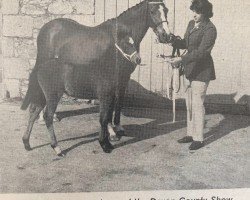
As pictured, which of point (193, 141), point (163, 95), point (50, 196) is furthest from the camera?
point (163, 95)

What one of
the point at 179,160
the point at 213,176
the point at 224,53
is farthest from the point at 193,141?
the point at 224,53

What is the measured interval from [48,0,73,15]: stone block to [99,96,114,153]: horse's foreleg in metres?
1.80

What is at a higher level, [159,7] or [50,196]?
[159,7]

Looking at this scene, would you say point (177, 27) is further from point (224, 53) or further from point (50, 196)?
point (50, 196)

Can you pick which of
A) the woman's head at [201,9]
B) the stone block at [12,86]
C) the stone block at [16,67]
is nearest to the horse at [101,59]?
the woman's head at [201,9]

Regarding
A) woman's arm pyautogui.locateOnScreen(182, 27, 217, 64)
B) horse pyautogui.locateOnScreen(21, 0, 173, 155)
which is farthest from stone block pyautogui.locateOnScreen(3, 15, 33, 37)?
woman's arm pyautogui.locateOnScreen(182, 27, 217, 64)

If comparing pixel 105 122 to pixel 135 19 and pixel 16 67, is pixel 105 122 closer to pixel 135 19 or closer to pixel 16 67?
pixel 135 19

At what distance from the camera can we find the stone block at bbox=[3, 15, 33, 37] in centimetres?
600

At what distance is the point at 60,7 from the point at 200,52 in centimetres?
211

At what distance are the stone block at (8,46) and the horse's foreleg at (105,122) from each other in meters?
1.91

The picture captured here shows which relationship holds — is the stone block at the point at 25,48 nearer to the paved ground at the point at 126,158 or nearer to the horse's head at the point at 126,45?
the paved ground at the point at 126,158

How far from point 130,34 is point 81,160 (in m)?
1.26

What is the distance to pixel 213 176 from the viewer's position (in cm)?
431

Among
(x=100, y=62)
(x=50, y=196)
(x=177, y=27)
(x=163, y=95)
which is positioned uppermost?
(x=177, y=27)
